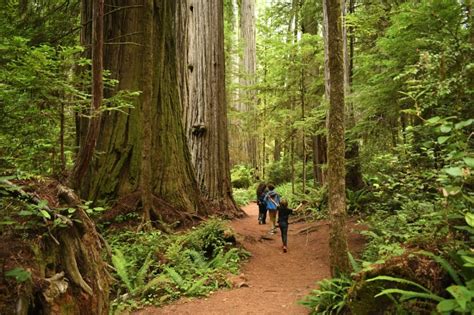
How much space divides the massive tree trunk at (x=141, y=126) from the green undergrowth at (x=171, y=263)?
1021 mm

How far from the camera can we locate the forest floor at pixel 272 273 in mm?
5043

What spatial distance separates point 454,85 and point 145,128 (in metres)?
5.44

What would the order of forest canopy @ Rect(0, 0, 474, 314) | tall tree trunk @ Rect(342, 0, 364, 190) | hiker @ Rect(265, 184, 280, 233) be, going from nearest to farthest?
forest canopy @ Rect(0, 0, 474, 314) → tall tree trunk @ Rect(342, 0, 364, 190) → hiker @ Rect(265, 184, 280, 233)

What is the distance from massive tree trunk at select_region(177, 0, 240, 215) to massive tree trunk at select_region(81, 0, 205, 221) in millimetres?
2366

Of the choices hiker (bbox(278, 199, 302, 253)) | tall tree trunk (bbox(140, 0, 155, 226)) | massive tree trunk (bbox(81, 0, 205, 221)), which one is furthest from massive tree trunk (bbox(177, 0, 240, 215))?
tall tree trunk (bbox(140, 0, 155, 226))

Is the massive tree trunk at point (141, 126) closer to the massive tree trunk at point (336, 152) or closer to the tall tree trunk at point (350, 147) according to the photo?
the massive tree trunk at point (336, 152)

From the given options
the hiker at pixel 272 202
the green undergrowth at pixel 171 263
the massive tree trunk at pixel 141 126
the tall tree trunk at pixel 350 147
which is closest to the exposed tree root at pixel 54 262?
the green undergrowth at pixel 171 263

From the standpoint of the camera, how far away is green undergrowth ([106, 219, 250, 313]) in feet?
17.5

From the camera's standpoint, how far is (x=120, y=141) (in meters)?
8.09

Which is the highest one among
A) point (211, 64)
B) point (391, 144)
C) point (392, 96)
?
point (211, 64)

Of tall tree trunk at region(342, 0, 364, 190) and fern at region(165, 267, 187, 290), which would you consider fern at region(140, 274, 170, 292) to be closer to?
fern at region(165, 267, 187, 290)

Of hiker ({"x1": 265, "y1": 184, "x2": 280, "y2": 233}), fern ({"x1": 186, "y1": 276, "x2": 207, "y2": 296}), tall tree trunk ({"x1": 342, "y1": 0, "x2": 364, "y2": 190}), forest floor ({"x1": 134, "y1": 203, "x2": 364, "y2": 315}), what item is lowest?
forest floor ({"x1": 134, "y1": 203, "x2": 364, "y2": 315})

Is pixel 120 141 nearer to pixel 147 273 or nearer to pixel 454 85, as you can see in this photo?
pixel 147 273

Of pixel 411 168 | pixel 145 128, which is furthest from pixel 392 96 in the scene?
pixel 145 128
